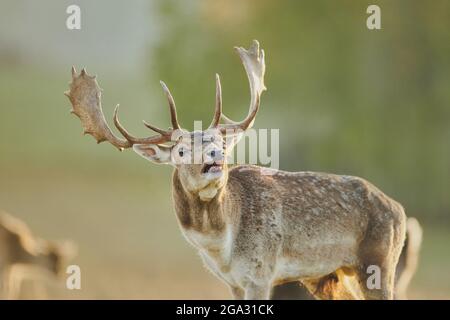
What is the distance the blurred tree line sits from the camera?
894 inches

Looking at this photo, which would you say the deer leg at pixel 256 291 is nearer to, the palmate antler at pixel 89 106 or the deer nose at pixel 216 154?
the deer nose at pixel 216 154

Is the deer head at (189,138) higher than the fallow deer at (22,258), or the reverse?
the deer head at (189,138)

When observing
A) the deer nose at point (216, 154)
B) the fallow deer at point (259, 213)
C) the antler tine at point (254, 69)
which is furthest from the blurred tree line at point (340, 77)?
the deer nose at point (216, 154)

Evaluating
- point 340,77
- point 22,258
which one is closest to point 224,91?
point 340,77

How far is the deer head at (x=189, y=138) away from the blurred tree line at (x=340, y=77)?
12585mm

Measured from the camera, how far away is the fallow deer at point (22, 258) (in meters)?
14.8

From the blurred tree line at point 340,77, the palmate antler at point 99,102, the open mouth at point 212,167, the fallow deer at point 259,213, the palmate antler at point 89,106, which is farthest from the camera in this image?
the blurred tree line at point 340,77

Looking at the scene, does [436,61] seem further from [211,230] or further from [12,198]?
Result: [211,230]

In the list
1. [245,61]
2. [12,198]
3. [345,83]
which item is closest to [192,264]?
[12,198]

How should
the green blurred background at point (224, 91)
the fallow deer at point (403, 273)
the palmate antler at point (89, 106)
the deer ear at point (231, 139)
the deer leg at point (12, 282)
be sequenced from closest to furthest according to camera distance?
the deer ear at point (231, 139), the palmate antler at point (89, 106), the fallow deer at point (403, 273), the deer leg at point (12, 282), the green blurred background at point (224, 91)

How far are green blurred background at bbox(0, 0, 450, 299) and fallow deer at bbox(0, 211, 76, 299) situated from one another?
6.00 m

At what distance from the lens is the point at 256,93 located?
945 centimetres

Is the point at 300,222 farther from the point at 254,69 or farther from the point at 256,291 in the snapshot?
the point at 254,69

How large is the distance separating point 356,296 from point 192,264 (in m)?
10.2
